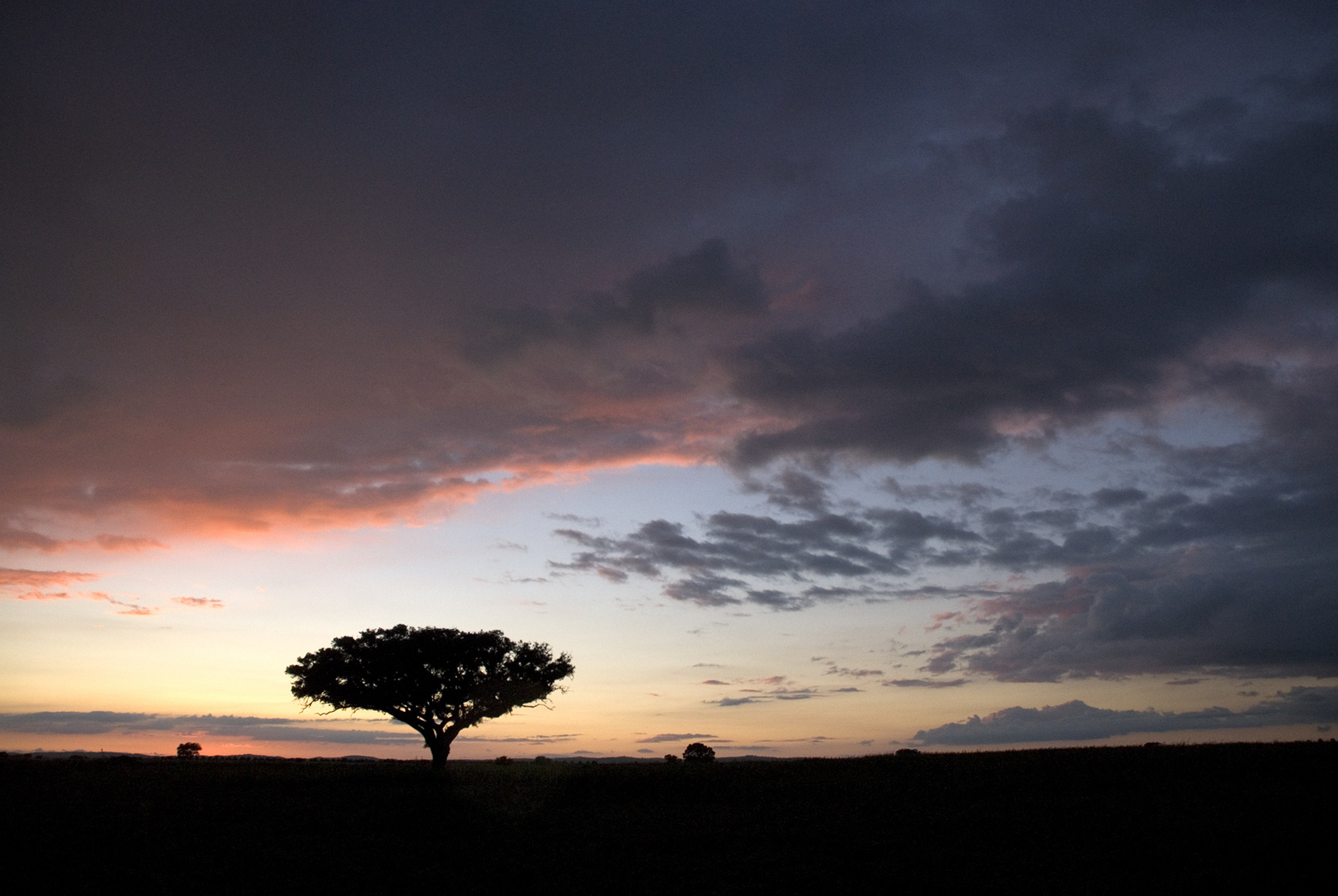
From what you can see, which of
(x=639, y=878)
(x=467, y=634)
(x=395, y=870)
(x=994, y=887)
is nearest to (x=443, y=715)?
(x=467, y=634)

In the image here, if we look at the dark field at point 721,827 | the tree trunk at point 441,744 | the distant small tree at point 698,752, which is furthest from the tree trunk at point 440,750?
the distant small tree at point 698,752

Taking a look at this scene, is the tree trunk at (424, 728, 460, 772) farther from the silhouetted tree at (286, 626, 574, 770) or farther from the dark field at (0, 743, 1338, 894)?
the dark field at (0, 743, 1338, 894)

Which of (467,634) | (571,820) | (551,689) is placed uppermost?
(467,634)

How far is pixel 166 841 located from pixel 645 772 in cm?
2548

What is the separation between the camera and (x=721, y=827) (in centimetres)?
3186

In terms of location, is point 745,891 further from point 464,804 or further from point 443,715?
point 443,715

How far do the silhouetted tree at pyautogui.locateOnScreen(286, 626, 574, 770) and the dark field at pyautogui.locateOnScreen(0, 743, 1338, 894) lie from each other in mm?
11793

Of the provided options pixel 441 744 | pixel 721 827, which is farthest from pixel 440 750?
pixel 721 827

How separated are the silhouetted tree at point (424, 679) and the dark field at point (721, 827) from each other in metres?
11.8

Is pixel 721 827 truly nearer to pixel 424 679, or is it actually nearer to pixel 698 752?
pixel 424 679

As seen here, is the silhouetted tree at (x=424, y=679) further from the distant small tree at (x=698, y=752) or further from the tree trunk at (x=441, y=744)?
the distant small tree at (x=698, y=752)

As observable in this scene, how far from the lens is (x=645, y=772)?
47.5 m

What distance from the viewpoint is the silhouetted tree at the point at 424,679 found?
59656mm

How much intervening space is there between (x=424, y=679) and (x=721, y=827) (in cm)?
3485
